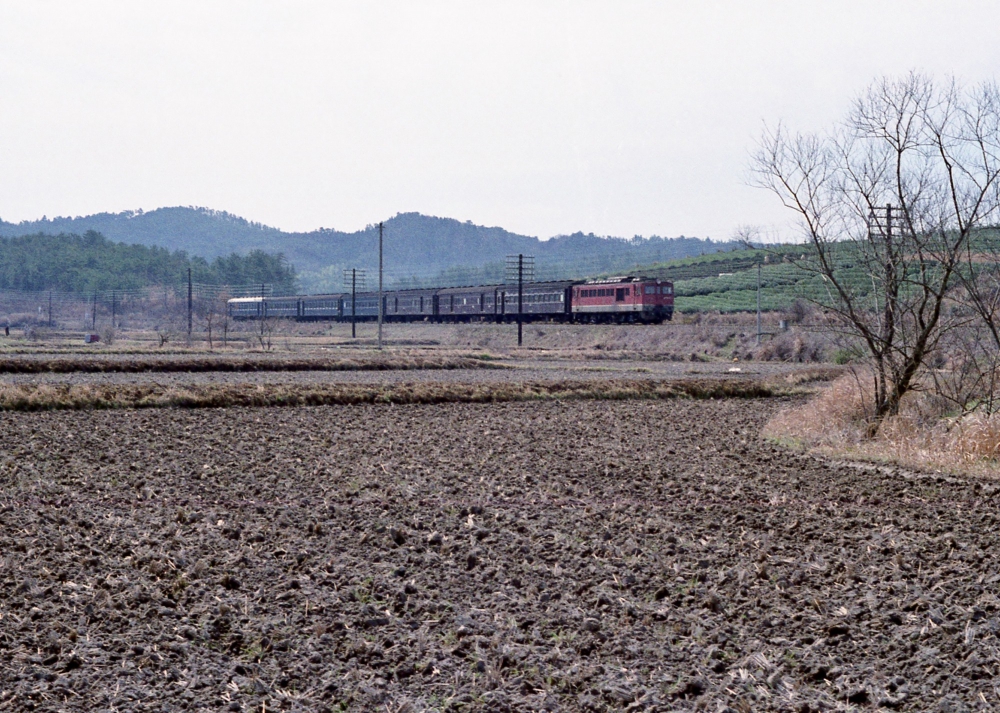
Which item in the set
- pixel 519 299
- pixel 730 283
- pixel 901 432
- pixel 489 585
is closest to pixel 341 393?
pixel 901 432

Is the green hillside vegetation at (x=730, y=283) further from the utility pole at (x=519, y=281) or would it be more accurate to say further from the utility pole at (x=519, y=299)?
the utility pole at (x=519, y=299)

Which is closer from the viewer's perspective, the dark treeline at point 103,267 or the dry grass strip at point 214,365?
the dry grass strip at point 214,365

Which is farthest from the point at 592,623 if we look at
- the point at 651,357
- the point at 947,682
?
the point at 651,357

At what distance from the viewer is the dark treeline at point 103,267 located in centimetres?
14838

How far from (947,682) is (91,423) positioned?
16867mm

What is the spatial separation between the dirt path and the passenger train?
45338 mm

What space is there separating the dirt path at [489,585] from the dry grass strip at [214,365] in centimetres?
1929

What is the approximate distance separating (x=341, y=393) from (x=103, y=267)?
467ft

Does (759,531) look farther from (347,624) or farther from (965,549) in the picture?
(347,624)

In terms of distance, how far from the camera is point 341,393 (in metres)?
24.9

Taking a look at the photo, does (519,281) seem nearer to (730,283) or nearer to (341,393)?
(730,283)

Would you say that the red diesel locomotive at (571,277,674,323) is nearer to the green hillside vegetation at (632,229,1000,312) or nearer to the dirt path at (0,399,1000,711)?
the green hillside vegetation at (632,229,1000,312)

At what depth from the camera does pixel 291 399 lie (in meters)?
24.0

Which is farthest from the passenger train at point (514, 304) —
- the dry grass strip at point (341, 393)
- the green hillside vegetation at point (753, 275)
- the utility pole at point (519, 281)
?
the dry grass strip at point (341, 393)
